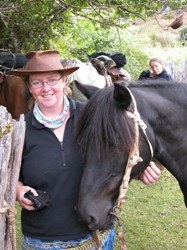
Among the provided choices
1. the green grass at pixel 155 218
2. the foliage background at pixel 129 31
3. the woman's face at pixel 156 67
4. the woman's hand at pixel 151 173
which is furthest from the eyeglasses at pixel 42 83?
the woman's face at pixel 156 67

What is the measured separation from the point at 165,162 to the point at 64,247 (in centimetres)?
77

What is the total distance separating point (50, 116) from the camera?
70.8 inches

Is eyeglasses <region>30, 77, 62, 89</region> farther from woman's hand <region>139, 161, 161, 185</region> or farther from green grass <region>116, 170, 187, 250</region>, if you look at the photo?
green grass <region>116, 170, 187, 250</region>

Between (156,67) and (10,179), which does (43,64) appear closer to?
(10,179)

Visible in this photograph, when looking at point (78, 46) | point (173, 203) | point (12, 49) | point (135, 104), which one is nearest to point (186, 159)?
point (135, 104)

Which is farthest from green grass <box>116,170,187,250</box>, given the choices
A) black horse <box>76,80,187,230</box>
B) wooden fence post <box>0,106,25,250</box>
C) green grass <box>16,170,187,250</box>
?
wooden fence post <box>0,106,25,250</box>

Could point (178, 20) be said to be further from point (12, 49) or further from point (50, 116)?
point (12, 49)

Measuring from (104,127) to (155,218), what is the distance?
307 centimetres

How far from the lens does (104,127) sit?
1.59 m

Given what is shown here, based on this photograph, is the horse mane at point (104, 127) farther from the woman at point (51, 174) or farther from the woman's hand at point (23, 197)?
the woman's hand at point (23, 197)

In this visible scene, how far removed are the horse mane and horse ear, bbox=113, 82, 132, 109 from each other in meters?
0.03

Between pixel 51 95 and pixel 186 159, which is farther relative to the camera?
pixel 186 159

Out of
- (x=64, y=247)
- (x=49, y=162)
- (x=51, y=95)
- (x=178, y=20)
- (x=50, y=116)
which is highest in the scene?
(x=178, y=20)

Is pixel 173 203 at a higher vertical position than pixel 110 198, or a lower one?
lower
